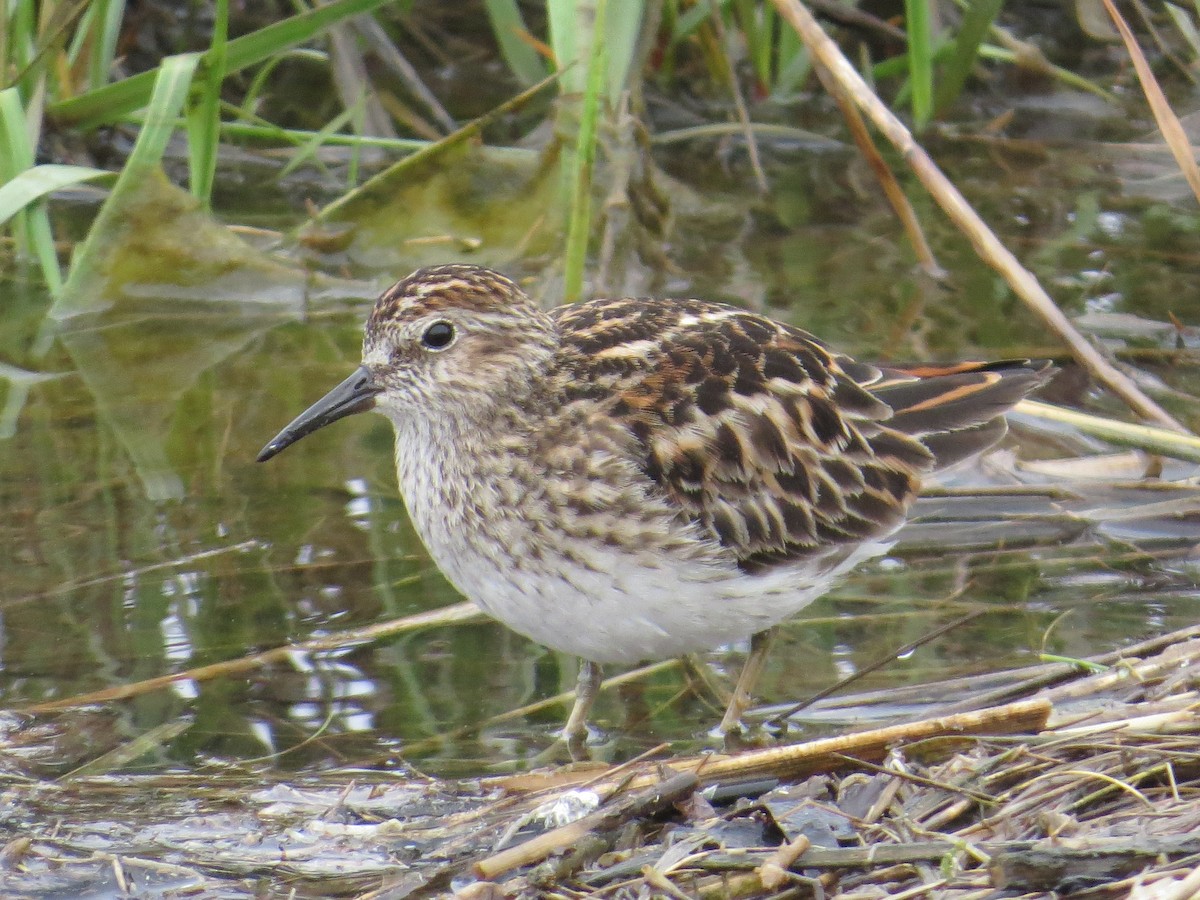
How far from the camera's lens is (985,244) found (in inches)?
239

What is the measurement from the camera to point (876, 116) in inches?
245

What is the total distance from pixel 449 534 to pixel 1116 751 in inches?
78.8

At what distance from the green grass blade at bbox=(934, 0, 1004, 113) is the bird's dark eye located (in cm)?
430

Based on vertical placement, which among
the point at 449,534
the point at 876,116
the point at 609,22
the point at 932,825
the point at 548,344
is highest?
the point at 609,22

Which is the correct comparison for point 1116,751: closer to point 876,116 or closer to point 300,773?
point 300,773

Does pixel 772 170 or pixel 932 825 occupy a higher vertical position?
pixel 772 170

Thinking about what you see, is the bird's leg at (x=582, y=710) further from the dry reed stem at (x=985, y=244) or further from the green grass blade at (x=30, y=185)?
the green grass blade at (x=30, y=185)

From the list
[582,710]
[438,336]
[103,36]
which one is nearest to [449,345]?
[438,336]

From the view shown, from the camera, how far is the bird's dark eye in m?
5.22

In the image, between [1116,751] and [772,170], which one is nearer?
[1116,751]

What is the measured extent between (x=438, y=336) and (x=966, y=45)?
178 inches

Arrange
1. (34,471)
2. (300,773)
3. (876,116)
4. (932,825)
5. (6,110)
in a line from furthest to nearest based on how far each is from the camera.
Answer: (6,110) → (34,471) → (876,116) → (300,773) → (932,825)

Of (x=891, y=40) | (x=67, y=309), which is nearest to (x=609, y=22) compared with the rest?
(x=67, y=309)

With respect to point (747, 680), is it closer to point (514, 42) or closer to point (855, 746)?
point (855, 746)
